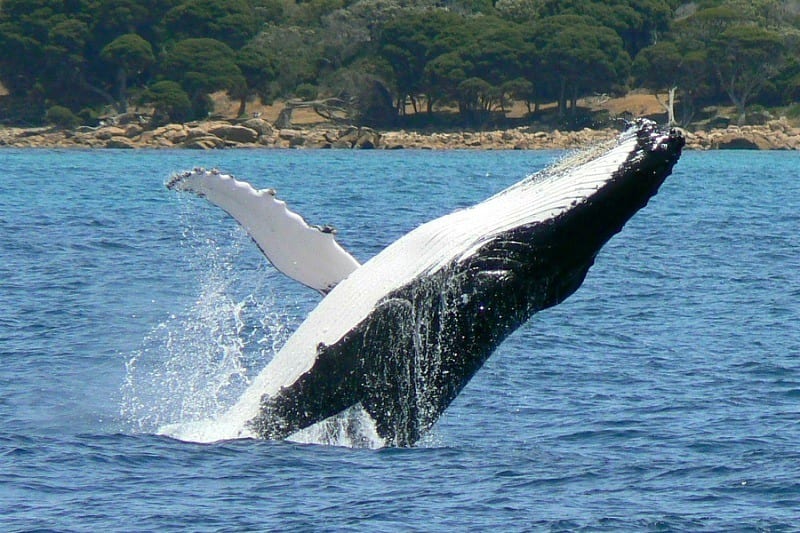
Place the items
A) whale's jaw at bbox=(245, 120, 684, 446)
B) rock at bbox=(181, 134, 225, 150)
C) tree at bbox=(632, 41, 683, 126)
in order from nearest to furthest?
whale's jaw at bbox=(245, 120, 684, 446) < rock at bbox=(181, 134, 225, 150) < tree at bbox=(632, 41, 683, 126)

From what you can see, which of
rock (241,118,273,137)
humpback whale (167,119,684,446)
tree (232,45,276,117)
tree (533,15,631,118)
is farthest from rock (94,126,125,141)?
humpback whale (167,119,684,446)

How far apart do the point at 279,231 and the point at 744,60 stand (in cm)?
8088

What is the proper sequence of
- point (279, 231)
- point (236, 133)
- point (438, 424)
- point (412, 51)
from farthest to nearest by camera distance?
point (412, 51), point (236, 133), point (438, 424), point (279, 231)

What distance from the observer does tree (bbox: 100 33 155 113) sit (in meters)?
88.2

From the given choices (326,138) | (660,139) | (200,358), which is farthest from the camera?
(326,138)

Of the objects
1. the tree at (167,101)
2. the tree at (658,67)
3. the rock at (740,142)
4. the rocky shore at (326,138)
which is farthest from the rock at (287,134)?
the rock at (740,142)

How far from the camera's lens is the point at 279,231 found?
29.1ft

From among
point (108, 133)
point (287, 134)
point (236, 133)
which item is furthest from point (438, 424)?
point (108, 133)

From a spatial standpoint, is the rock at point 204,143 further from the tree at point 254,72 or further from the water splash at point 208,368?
the water splash at point 208,368

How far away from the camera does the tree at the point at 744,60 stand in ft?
281

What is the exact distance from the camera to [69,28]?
293ft

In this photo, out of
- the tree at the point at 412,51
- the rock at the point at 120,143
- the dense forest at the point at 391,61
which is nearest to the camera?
the rock at the point at 120,143

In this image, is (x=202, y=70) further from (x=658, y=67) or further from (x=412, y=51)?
(x=658, y=67)

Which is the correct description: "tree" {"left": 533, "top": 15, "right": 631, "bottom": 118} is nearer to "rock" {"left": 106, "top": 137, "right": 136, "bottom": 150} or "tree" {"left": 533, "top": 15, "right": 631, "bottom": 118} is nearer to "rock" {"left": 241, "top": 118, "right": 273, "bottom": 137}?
"rock" {"left": 241, "top": 118, "right": 273, "bottom": 137}
